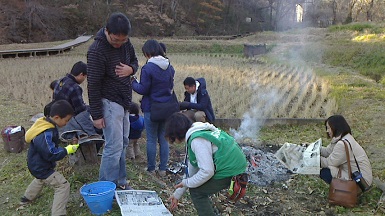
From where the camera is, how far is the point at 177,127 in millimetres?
2674

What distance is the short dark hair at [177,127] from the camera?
267 cm

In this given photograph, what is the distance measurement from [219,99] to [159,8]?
105 feet

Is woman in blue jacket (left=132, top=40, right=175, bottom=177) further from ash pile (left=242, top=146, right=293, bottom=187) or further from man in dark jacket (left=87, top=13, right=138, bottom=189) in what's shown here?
ash pile (left=242, top=146, right=293, bottom=187)

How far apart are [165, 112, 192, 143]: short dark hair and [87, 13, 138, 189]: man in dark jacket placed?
2.42 feet

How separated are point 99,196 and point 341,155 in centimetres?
255

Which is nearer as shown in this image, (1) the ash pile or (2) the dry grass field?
(2) the dry grass field

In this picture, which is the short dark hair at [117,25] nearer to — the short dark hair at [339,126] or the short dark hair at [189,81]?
the short dark hair at [189,81]

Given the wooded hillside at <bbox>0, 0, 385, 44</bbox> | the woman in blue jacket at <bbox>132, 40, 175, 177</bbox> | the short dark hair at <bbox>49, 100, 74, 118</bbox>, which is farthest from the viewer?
the wooded hillside at <bbox>0, 0, 385, 44</bbox>

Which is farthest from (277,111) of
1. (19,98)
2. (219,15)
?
(219,15)

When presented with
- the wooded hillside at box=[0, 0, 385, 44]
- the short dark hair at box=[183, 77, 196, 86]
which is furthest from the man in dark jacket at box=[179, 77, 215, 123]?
the wooded hillside at box=[0, 0, 385, 44]

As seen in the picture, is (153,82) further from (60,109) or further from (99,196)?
(99,196)

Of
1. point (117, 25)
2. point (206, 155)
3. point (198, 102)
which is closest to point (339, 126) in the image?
point (206, 155)

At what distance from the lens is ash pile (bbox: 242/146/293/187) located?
4.51m

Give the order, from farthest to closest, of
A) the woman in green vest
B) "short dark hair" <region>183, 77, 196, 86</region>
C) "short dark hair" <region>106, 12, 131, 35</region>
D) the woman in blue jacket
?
"short dark hair" <region>183, 77, 196, 86</region>, the woman in blue jacket, "short dark hair" <region>106, 12, 131, 35</region>, the woman in green vest
